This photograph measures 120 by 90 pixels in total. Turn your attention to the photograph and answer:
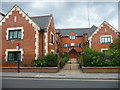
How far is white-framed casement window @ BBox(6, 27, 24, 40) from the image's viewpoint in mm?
17109

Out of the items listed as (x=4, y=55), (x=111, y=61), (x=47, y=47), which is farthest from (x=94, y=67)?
(x=4, y=55)

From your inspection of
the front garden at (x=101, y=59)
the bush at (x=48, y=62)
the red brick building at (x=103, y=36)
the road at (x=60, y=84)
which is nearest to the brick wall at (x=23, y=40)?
the bush at (x=48, y=62)

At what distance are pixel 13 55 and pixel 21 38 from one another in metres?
2.54

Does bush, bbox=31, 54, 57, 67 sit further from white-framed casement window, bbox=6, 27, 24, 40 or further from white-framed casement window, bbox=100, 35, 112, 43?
white-framed casement window, bbox=100, 35, 112, 43

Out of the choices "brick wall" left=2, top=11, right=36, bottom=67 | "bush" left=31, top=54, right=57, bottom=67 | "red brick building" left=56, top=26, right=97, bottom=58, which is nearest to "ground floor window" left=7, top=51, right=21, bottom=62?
"brick wall" left=2, top=11, right=36, bottom=67

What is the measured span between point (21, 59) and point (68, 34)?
25.9m

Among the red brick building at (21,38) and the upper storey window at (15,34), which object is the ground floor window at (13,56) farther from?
the upper storey window at (15,34)

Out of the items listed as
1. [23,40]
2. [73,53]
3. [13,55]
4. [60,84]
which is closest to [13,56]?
[13,55]

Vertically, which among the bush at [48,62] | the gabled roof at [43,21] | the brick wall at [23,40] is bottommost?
the bush at [48,62]

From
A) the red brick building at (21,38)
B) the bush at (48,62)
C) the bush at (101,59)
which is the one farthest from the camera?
the red brick building at (21,38)

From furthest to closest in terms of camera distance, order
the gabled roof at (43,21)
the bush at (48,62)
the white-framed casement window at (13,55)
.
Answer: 1. the gabled roof at (43,21)
2. the white-framed casement window at (13,55)
3. the bush at (48,62)

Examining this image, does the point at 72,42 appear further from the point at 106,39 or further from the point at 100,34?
the point at 106,39

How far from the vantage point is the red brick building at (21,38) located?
16.5 metres

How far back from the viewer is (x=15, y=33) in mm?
17328
